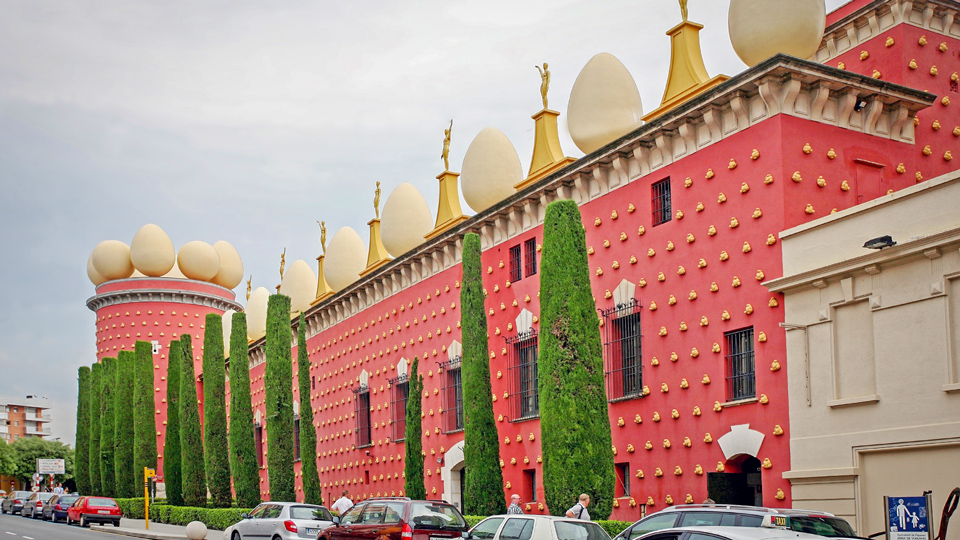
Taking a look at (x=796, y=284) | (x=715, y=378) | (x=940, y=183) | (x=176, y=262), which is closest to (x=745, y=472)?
(x=715, y=378)

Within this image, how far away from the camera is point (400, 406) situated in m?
30.7

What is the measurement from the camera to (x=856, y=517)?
1562 cm

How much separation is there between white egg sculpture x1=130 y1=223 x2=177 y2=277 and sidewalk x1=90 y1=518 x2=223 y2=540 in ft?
54.2

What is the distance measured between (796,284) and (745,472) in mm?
3718

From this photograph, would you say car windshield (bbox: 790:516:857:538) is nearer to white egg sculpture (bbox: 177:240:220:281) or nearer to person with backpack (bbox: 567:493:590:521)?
person with backpack (bbox: 567:493:590:521)

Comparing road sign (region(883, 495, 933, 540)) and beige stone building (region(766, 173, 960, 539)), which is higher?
beige stone building (region(766, 173, 960, 539))

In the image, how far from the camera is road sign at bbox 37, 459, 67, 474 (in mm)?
74475

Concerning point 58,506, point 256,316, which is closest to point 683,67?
point 256,316

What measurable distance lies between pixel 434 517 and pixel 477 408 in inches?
199

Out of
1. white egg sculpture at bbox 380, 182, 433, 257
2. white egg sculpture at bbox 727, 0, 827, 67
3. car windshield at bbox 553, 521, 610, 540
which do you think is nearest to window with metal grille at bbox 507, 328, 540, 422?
white egg sculpture at bbox 380, 182, 433, 257

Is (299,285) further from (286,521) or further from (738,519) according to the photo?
(738,519)

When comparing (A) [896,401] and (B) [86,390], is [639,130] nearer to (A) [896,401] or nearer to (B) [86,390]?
(A) [896,401]

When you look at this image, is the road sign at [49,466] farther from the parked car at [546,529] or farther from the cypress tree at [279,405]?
the parked car at [546,529]

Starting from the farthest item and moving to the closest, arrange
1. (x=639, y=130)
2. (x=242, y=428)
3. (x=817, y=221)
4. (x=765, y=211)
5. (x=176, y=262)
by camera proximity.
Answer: (x=176, y=262) → (x=242, y=428) → (x=639, y=130) → (x=765, y=211) → (x=817, y=221)
